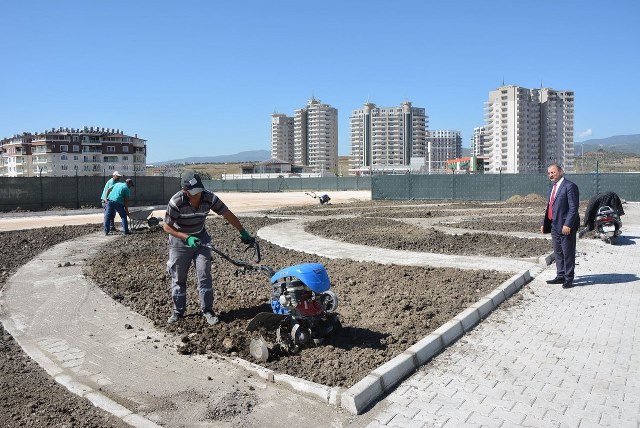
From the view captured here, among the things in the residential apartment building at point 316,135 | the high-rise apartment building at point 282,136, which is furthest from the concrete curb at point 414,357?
the high-rise apartment building at point 282,136

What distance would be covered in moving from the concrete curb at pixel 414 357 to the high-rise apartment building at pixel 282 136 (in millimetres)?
182691

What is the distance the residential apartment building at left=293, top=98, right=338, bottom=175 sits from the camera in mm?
177500

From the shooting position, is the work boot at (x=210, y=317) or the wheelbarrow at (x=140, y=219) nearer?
the work boot at (x=210, y=317)

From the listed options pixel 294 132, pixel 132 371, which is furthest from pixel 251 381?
pixel 294 132

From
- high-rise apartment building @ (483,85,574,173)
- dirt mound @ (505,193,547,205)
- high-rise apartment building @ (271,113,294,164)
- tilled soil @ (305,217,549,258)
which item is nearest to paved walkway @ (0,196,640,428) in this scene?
tilled soil @ (305,217,549,258)

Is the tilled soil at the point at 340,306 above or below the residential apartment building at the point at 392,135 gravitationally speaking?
below

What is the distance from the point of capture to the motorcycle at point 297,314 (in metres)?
5.24

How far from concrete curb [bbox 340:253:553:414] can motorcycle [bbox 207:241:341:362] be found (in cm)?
86

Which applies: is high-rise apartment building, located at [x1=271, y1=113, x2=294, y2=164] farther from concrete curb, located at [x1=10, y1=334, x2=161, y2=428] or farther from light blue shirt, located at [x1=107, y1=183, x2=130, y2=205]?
concrete curb, located at [x1=10, y1=334, x2=161, y2=428]

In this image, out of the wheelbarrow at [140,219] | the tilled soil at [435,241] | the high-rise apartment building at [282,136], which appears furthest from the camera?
the high-rise apartment building at [282,136]

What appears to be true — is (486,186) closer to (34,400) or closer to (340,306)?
(340,306)

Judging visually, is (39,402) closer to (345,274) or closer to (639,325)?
(345,274)

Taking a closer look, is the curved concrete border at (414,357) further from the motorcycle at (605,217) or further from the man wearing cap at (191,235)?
the motorcycle at (605,217)

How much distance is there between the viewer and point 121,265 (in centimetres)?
1028
